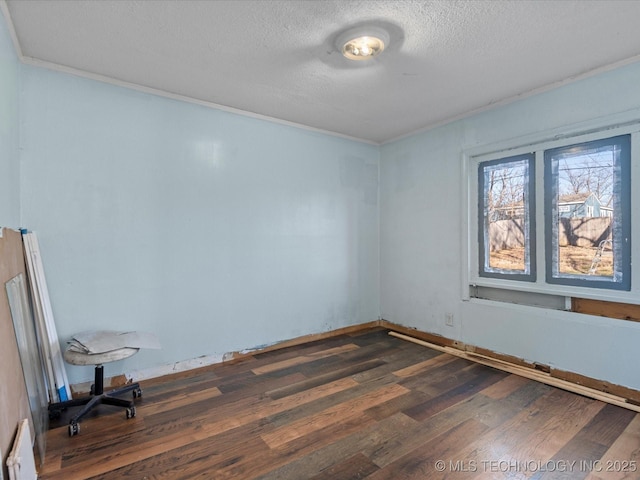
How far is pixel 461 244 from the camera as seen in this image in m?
3.32

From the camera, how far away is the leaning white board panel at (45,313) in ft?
6.93

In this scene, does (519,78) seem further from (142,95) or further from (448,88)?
(142,95)

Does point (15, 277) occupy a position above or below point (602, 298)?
above

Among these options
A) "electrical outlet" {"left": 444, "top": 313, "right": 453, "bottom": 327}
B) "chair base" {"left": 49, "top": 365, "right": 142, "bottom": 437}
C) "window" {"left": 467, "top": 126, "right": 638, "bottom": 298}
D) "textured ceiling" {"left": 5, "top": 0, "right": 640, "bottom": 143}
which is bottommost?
"chair base" {"left": 49, "top": 365, "right": 142, "bottom": 437}

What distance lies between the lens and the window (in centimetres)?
237

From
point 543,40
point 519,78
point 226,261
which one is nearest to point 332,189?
point 226,261

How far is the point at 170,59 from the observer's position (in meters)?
2.23

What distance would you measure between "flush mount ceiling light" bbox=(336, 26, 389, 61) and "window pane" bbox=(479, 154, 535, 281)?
5.82 ft

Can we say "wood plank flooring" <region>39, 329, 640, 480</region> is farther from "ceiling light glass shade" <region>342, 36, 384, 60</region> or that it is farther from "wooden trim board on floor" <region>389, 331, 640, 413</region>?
"ceiling light glass shade" <region>342, 36, 384, 60</region>

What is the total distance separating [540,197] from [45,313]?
153 inches

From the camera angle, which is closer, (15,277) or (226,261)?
(15,277)

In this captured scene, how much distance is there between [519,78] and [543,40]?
523 mm

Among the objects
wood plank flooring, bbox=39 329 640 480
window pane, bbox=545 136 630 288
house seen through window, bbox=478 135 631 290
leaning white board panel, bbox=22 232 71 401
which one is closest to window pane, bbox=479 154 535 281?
house seen through window, bbox=478 135 631 290

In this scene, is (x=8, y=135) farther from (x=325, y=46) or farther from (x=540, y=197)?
(x=540, y=197)
